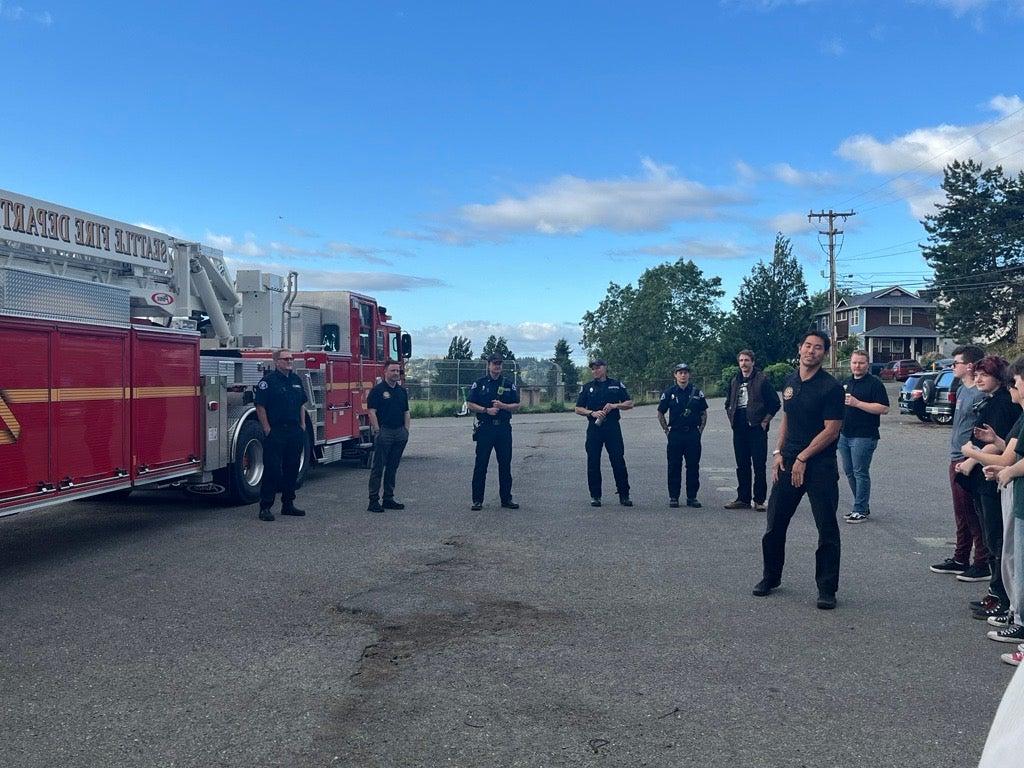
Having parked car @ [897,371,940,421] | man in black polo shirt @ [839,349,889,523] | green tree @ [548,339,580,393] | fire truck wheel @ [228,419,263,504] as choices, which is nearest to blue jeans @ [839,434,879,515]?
man in black polo shirt @ [839,349,889,523]

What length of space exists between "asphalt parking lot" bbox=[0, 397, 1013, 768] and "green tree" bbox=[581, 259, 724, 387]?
70.4 metres

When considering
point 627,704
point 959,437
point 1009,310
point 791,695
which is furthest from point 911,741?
point 1009,310

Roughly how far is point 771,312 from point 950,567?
5097 centimetres

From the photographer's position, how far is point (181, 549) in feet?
28.8

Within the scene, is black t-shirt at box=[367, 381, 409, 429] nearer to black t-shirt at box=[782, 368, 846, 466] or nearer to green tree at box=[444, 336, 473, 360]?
black t-shirt at box=[782, 368, 846, 466]

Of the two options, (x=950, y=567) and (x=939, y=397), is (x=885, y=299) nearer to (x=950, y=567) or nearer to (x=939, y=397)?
(x=939, y=397)

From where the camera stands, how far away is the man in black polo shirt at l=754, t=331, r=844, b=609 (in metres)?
6.69

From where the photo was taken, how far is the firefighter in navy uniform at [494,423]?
11312 millimetres

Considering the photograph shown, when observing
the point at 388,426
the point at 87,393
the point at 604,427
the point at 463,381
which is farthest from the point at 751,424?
the point at 463,381

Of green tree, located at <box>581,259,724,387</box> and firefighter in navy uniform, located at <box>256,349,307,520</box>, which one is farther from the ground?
green tree, located at <box>581,259,724,387</box>

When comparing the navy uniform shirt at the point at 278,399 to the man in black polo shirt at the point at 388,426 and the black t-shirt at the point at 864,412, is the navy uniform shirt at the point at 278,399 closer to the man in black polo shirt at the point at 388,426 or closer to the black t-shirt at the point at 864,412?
the man in black polo shirt at the point at 388,426

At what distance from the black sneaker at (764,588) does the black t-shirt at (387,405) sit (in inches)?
219

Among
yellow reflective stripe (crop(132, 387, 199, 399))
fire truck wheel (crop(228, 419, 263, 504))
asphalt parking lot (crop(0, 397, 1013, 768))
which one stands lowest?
asphalt parking lot (crop(0, 397, 1013, 768))

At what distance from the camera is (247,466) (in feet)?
38.9
